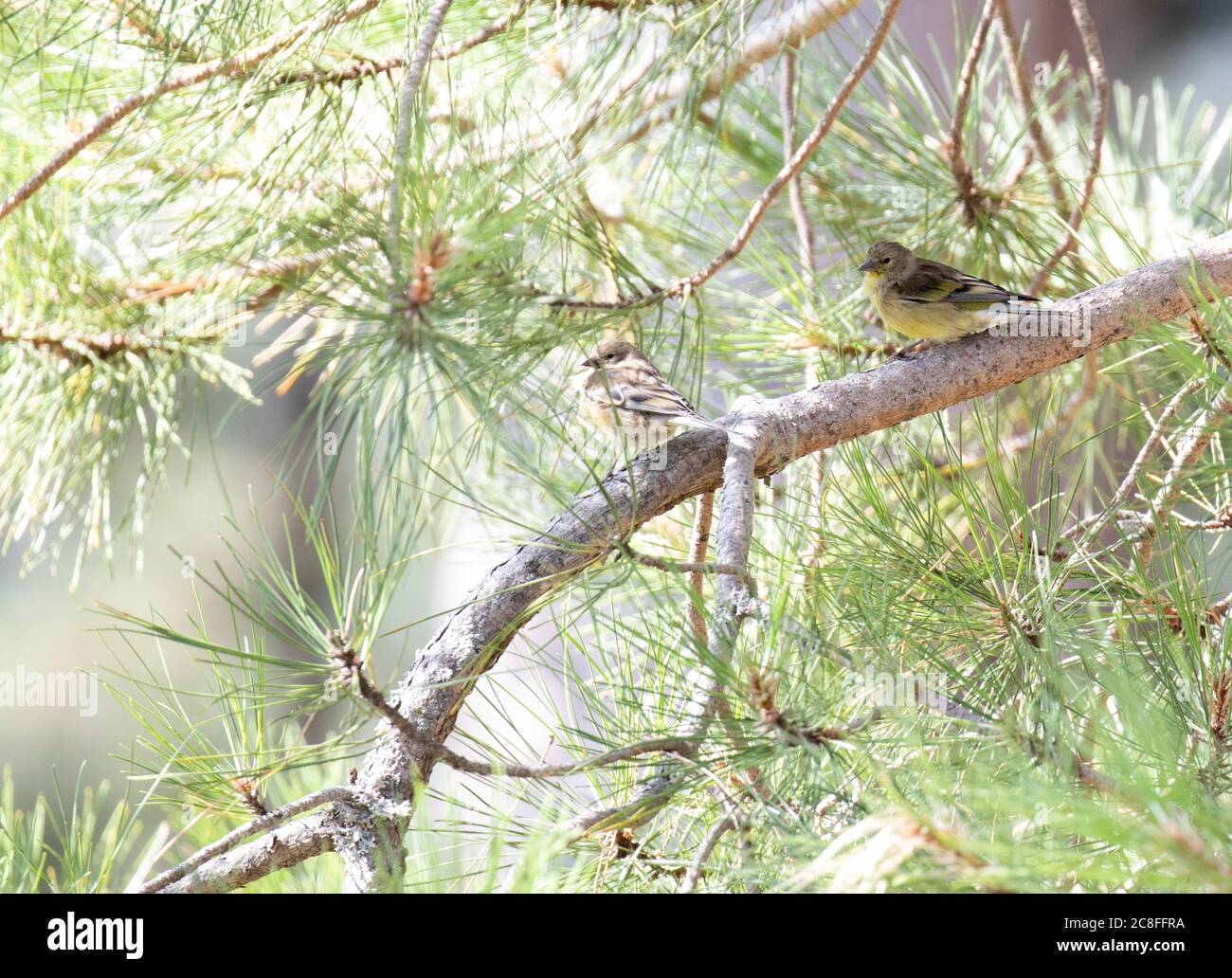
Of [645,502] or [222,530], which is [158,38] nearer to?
[645,502]

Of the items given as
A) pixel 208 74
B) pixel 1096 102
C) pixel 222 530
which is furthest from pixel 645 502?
pixel 222 530

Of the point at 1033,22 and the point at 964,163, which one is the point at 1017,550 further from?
the point at 1033,22

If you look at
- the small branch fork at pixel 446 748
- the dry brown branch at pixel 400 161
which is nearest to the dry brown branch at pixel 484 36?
the dry brown branch at pixel 400 161

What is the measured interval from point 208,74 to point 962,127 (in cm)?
106

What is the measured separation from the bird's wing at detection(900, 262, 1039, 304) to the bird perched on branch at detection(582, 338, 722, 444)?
38 cm

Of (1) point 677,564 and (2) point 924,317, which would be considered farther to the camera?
(2) point 924,317

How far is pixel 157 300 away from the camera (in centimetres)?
162

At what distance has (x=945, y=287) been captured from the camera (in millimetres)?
1524

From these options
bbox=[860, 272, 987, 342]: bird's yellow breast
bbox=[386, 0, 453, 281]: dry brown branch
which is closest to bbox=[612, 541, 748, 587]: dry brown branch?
bbox=[386, 0, 453, 281]: dry brown branch

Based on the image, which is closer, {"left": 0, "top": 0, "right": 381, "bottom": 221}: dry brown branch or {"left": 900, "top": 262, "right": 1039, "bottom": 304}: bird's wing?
{"left": 0, "top": 0, "right": 381, "bottom": 221}: dry brown branch

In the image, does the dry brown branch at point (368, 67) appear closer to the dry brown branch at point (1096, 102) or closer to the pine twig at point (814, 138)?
the pine twig at point (814, 138)

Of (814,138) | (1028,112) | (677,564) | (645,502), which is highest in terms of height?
(1028,112)

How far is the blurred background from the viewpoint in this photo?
3947 mm

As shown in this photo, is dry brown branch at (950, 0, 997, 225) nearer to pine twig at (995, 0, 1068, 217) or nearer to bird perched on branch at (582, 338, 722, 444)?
pine twig at (995, 0, 1068, 217)
